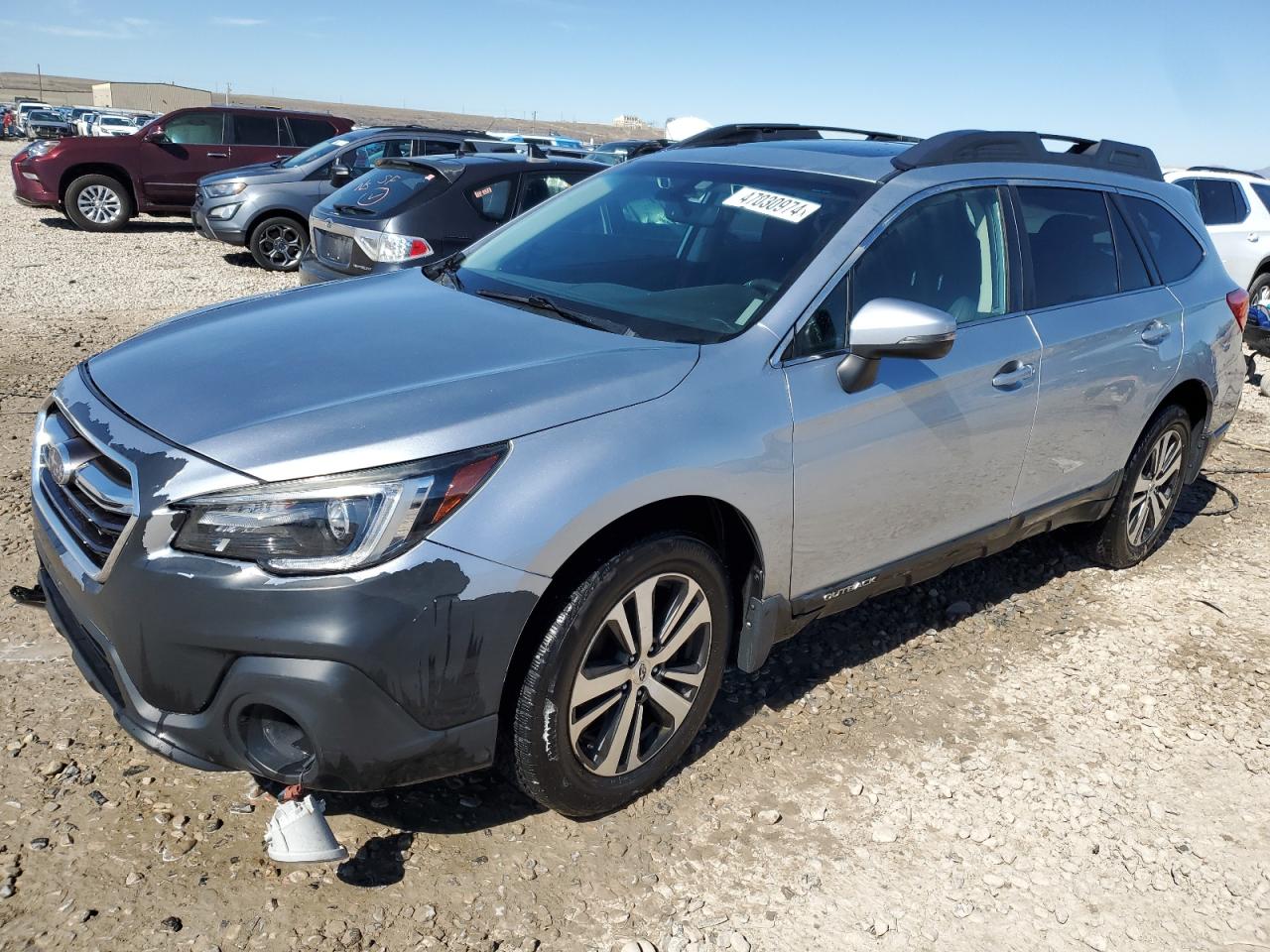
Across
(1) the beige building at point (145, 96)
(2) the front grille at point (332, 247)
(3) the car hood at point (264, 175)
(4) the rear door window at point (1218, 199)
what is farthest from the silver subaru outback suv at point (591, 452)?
(1) the beige building at point (145, 96)

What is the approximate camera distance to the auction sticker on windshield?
3480 mm

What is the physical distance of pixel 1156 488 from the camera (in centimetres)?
502

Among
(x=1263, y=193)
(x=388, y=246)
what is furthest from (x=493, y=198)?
(x=1263, y=193)

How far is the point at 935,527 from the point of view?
3.70 metres

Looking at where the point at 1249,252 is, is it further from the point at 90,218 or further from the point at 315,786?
the point at 90,218

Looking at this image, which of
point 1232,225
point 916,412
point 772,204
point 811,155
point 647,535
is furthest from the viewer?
point 1232,225

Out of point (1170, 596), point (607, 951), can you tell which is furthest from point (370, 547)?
point (1170, 596)

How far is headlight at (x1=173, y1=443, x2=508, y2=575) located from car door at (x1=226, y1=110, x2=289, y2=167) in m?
15.1

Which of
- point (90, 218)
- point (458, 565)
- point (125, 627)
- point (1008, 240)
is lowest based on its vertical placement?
point (90, 218)

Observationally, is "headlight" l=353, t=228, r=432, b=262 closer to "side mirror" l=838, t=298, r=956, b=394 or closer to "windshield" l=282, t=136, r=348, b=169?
"side mirror" l=838, t=298, r=956, b=394

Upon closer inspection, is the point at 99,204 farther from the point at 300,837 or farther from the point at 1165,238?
the point at 300,837

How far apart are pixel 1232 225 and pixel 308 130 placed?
499 inches

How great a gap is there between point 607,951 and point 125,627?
1.34 m

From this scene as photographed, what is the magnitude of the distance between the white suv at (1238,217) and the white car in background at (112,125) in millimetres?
32079
